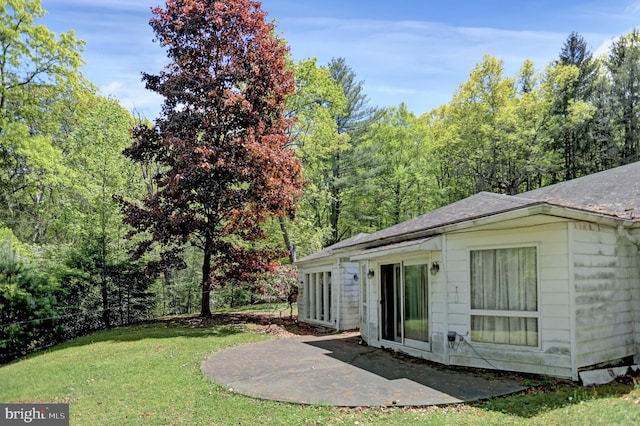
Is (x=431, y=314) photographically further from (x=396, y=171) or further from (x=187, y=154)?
(x=396, y=171)

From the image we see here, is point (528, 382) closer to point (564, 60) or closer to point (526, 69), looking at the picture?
point (526, 69)

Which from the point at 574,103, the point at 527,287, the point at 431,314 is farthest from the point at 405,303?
the point at 574,103

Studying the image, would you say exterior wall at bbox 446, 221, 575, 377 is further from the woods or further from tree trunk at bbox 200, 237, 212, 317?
tree trunk at bbox 200, 237, 212, 317

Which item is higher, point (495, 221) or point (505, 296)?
point (495, 221)

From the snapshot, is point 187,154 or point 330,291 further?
point 330,291

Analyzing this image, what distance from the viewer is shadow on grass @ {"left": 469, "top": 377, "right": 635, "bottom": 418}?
17.3 ft

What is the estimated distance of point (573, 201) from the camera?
404 inches

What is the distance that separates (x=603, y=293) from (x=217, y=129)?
1192 centimetres

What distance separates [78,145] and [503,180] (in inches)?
916

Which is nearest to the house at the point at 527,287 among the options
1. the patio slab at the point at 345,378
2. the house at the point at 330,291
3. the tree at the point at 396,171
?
the patio slab at the point at 345,378

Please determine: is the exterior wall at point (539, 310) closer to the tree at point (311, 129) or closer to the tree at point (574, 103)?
the tree at point (311, 129)

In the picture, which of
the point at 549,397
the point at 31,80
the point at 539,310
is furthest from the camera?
the point at 31,80

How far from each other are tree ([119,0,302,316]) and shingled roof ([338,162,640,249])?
4.94 meters

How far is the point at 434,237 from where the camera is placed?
8.19 meters
